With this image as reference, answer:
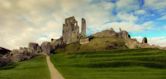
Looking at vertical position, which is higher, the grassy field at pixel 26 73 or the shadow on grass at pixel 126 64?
the shadow on grass at pixel 126 64

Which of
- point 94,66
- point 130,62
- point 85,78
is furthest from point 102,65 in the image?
point 85,78

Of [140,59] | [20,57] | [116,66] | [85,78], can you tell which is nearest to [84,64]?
[116,66]

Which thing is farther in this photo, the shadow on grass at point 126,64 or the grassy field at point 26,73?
the shadow on grass at point 126,64

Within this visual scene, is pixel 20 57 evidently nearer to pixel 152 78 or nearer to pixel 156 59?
pixel 156 59

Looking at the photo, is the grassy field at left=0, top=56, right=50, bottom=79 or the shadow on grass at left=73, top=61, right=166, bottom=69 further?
the shadow on grass at left=73, top=61, right=166, bottom=69

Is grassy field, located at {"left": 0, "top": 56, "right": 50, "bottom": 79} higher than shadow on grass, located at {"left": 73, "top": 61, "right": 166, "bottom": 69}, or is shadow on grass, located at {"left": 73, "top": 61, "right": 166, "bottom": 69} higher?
shadow on grass, located at {"left": 73, "top": 61, "right": 166, "bottom": 69}

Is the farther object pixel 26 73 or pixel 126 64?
pixel 126 64

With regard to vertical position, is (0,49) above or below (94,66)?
above

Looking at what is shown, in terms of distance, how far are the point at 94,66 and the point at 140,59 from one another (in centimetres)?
1432

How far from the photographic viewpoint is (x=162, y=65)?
248 ft

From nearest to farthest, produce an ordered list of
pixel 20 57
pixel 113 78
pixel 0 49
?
pixel 113 78
pixel 20 57
pixel 0 49

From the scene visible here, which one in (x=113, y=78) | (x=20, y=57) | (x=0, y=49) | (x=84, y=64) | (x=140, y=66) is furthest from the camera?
(x=0, y=49)

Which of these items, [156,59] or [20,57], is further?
[20,57]

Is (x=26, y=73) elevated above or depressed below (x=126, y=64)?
below
